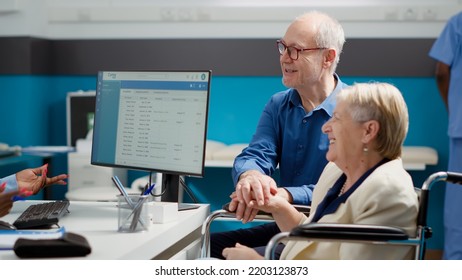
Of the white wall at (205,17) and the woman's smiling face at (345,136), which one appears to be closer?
the woman's smiling face at (345,136)

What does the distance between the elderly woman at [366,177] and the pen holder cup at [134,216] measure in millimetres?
308

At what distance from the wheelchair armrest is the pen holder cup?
0.39m

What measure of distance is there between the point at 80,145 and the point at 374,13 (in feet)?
7.03

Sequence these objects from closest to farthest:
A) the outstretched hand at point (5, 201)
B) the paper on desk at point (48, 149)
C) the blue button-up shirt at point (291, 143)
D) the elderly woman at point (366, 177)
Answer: the elderly woman at point (366, 177) → the outstretched hand at point (5, 201) → the blue button-up shirt at point (291, 143) → the paper on desk at point (48, 149)

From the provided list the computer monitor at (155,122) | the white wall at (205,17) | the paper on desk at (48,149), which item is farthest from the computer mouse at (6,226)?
the white wall at (205,17)

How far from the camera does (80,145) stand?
4.52m

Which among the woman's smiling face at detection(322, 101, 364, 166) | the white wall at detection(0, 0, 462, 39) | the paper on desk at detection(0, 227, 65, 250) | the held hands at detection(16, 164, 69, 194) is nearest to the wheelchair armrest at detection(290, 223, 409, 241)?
the woman's smiling face at detection(322, 101, 364, 166)

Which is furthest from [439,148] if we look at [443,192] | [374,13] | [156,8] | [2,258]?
[2,258]

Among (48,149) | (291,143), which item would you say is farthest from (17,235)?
(48,149)

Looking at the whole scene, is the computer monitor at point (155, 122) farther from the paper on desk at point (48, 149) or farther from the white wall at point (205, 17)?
the white wall at point (205, 17)

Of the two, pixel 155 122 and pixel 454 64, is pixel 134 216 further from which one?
pixel 454 64

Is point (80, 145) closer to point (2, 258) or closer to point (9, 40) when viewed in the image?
point (9, 40)

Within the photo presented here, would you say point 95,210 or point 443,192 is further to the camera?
point 443,192

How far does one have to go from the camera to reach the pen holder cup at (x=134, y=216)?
5.61 feet
